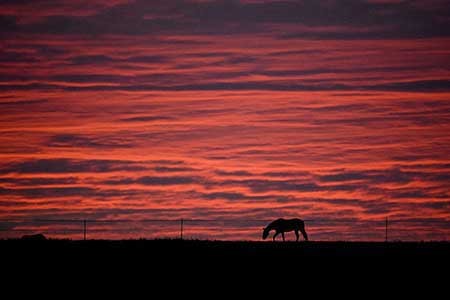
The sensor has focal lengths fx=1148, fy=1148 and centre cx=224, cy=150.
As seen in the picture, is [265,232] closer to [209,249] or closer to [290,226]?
[290,226]

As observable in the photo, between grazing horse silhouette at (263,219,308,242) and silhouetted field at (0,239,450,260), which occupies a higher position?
grazing horse silhouette at (263,219,308,242)

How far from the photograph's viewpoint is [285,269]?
45406 mm

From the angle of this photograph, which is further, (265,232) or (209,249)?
(265,232)

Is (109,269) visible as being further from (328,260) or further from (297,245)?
(297,245)

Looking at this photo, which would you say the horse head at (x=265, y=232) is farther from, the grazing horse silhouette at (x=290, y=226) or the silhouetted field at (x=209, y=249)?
the silhouetted field at (x=209, y=249)

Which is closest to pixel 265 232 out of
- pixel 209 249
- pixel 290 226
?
pixel 290 226

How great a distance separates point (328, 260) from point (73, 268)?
10.8 m

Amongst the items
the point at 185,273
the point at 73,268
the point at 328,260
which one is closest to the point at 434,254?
the point at 328,260

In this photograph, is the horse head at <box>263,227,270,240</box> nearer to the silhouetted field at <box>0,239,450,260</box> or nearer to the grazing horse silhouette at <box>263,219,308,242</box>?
the grazing horse silhouette at <box>263,219,308,242</box>

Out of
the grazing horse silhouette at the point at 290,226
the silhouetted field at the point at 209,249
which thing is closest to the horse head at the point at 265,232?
the grazing horse silhouette at the point at 290,226

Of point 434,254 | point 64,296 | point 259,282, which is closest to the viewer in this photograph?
point 64,296

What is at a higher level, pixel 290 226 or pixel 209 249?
pixel 290 226

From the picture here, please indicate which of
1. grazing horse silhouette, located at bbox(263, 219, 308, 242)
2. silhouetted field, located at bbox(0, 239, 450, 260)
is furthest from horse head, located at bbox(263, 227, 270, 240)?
silhouetted field, located at bbox(0, 239, 450, 260)

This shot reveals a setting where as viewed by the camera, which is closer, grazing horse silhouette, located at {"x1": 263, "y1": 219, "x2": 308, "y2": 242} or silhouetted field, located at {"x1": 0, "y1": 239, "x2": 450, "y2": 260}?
silhouetted field, located at {"x1": 0, "y1": 239, "x2": 450, "y2": 260}
